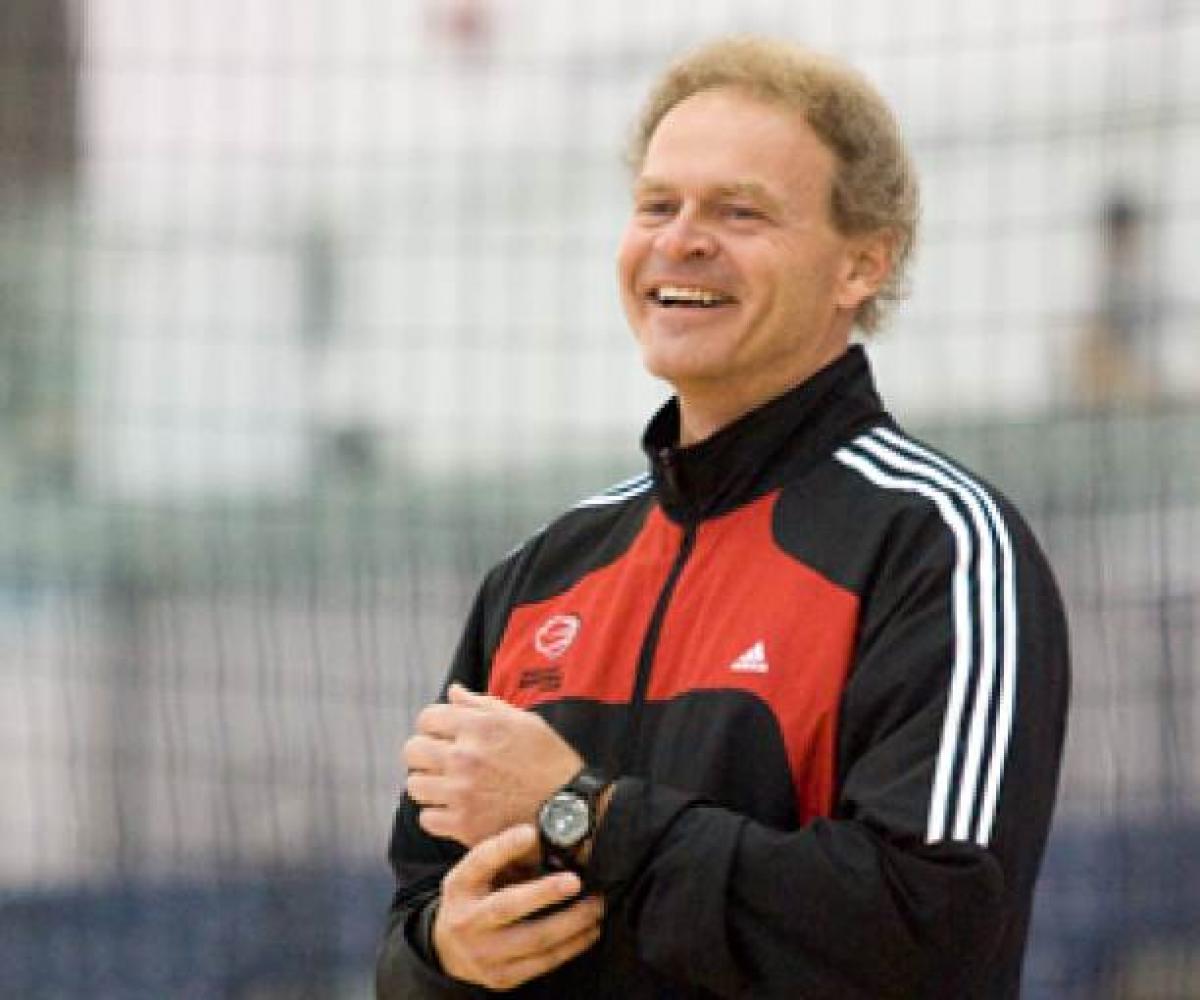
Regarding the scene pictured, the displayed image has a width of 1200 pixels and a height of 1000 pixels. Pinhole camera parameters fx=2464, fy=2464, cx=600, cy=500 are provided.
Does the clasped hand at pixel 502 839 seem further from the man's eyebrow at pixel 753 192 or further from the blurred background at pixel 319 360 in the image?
the blurred background at pixel 319 360

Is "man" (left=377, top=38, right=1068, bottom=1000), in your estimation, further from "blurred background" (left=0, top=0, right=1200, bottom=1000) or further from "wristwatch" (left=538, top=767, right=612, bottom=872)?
"blurred background" (left=0, top=0, right=1200, bottom=1000)

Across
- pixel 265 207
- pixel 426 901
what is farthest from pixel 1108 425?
pixel 426 901

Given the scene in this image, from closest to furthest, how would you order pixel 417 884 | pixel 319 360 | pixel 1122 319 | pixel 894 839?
pixel 894 839, pixel 417 884, pixel 1122 319, pixel 319 360

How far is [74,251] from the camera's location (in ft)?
16.7

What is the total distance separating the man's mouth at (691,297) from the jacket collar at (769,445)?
9 cm

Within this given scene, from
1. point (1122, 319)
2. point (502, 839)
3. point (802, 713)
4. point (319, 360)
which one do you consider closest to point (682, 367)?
point (802, 713)

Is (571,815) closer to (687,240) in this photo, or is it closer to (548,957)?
(548,957)

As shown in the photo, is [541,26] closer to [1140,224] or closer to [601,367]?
[601,367]

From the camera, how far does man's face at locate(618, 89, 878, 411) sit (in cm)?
190

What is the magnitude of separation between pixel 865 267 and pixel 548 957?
617 millimetres

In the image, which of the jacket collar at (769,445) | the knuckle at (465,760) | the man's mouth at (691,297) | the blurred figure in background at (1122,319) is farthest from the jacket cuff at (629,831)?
the blurred figure in background at (1122,319)

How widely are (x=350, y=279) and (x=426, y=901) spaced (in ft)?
10.2

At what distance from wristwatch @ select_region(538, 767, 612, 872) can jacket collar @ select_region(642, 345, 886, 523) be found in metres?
0.29

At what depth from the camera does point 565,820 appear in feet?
5.58
